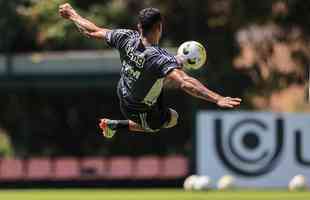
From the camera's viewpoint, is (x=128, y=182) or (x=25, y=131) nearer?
(x=128, y=182)

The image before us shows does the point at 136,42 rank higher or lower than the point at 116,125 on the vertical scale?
higher

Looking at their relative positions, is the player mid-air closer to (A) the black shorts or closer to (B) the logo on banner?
(A) the black shorts

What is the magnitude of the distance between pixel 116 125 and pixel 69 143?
19083mm

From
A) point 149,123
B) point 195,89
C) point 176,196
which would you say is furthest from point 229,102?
point 176,196

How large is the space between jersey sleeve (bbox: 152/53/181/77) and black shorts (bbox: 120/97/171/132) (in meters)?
0.83

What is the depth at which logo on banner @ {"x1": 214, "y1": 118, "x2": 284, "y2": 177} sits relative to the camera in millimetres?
28250

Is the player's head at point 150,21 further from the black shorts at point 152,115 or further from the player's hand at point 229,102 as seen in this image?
the player's hand at point 229,102

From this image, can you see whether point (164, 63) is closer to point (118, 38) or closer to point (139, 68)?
point (139, 68)

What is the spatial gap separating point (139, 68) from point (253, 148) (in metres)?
16.2

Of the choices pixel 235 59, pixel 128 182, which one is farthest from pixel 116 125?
pixel 235 59

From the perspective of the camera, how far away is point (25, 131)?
32.9m

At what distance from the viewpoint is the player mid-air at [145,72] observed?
39.5 feet

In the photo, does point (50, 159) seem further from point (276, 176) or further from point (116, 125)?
point (116, 125)

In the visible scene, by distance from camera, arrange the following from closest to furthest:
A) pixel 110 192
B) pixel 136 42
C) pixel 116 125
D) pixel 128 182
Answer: pixel 136 42 < pixel 116 125 < pixel 110 192 < pixel 128 182
